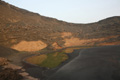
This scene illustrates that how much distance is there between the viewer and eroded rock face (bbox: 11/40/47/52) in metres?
41.9

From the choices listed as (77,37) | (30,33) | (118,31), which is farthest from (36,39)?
(118,31)

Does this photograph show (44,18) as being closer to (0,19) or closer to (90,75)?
(0,19)

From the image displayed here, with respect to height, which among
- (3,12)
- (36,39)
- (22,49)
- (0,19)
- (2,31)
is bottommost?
(22,49)

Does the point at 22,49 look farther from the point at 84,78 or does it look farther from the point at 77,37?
the point at 77,37

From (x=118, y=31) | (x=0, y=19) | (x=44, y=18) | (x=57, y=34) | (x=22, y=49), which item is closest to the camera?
(x=22, y=49)

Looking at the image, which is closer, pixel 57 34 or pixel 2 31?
pixel 2 31

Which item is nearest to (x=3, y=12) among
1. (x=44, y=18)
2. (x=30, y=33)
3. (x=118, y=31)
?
(x=30, y=33)

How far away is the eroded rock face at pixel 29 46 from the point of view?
1651 inches

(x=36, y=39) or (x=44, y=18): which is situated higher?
(x=44, y=18)

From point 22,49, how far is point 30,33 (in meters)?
12.7

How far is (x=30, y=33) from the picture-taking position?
51.8 meters

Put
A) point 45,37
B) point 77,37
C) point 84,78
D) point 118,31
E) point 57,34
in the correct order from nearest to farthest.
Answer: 1. point 84,78
2. point 45,37
3. point 118,31
4. point 57,34
5. point 77,37

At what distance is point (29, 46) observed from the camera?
147 feet

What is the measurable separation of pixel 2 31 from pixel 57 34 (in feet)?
109
